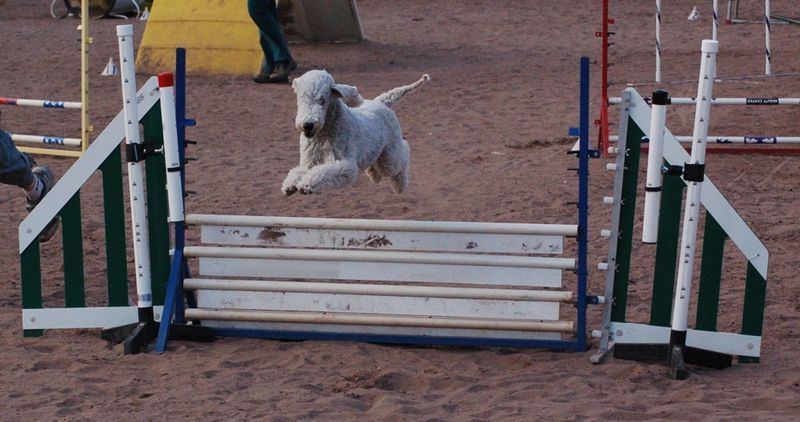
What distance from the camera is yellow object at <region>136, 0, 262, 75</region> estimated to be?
14.4 metres

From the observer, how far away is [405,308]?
5918mm

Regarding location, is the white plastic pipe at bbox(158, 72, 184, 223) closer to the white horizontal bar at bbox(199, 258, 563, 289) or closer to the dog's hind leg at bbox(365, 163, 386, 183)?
the white horizontal bar at bbox(199, 258, 563, 289)

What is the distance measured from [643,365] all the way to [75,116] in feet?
27.3

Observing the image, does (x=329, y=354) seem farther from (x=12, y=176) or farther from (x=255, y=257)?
(x=12, y=176)

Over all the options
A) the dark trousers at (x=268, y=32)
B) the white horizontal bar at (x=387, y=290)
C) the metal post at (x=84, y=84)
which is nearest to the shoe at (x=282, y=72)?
the dark trousers at (x=268, y=32)

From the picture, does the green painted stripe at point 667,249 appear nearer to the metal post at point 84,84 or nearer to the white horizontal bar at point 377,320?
the white horizontal bar at point 377,320

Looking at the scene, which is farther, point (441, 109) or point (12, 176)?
point (441, 109)

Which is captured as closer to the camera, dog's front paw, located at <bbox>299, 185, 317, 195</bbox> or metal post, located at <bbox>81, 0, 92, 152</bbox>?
dog's front paw, located at <bbox>299, 185, 317, 195</bbox>

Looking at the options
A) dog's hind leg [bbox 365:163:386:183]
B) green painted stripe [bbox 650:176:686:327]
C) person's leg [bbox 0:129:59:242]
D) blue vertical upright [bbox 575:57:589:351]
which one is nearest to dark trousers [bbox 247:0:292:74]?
person's leg [bbox 0:129:59:242]

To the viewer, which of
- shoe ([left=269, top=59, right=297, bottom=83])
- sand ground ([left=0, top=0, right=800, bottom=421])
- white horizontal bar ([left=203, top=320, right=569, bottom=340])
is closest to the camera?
sand ground ([left=0, top=0, right=800, bottom=421])

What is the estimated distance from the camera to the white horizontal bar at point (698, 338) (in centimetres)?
566

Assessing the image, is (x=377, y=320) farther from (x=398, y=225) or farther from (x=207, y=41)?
(x=207, y=41)

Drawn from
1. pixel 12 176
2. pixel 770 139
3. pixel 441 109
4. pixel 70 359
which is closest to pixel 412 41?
pixel 441 109

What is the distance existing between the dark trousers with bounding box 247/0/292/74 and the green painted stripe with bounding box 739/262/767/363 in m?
8.65
